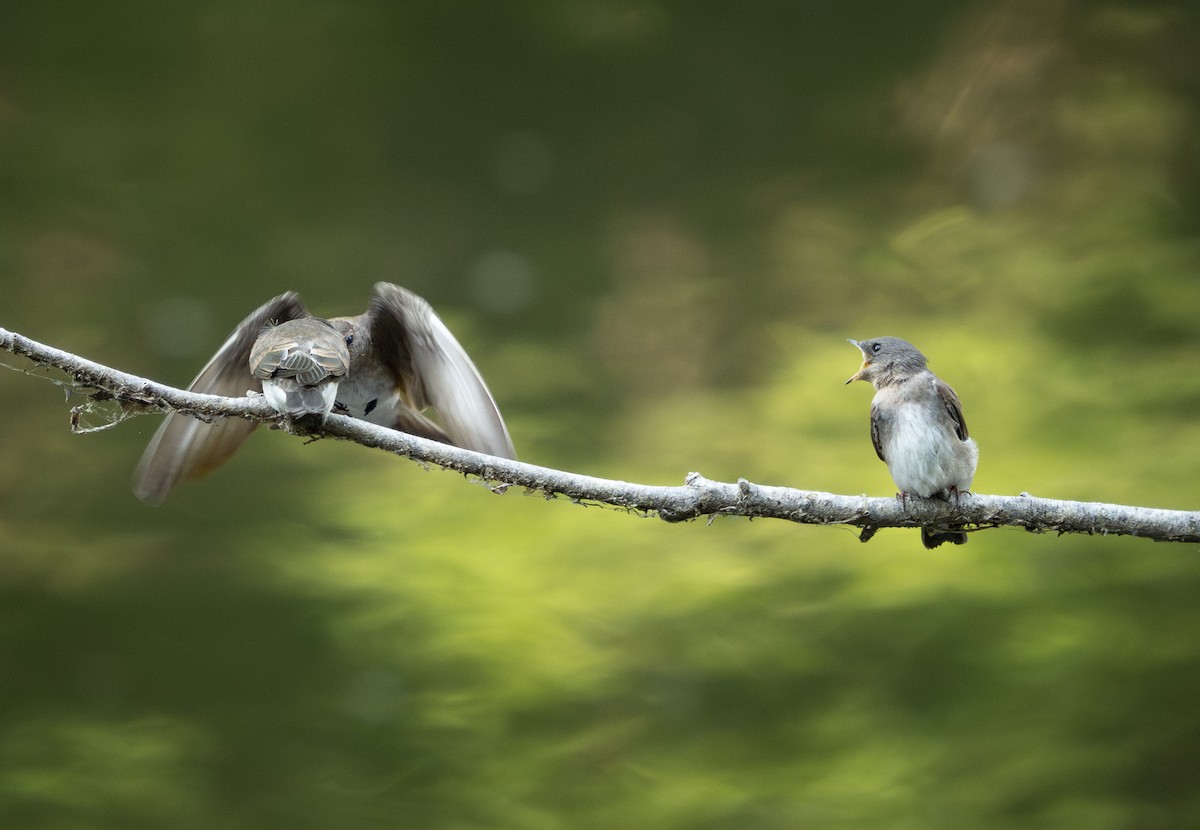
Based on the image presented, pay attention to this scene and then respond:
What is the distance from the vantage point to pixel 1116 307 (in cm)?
661

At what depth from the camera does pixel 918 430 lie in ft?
8.70

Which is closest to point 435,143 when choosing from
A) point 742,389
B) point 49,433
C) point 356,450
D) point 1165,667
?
point 356,450

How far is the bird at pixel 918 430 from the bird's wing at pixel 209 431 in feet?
4.90

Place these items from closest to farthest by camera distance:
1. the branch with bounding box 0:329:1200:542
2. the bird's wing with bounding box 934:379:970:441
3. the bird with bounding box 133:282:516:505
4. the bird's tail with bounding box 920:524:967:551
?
1. the branch with bounding box 0:329:1200:542
2. the bird's tail with bounding box 920:524:967:551
3. the bird's wing with bounding box 934:379:970:441
4. the bird with bounding box 133:282:516:505

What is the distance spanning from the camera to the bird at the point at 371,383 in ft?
9.37

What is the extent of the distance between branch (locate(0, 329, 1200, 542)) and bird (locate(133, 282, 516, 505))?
1.47 feet

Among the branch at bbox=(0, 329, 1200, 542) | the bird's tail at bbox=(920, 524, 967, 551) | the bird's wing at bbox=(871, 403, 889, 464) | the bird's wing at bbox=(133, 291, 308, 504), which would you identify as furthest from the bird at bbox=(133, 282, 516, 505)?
the bird's tail at bbox=(920, 524, 967, 551)

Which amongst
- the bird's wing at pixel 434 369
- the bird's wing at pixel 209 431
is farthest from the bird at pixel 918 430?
the bird's wing at pixel 209 431

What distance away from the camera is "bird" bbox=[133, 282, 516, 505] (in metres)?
2.86

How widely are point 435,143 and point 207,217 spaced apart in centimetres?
133

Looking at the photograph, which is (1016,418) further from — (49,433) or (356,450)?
(49,433)

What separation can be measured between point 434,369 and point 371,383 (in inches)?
6.8

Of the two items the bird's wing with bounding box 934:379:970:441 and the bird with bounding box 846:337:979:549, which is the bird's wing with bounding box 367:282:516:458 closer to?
the bird with bounding box 846:337:979:549

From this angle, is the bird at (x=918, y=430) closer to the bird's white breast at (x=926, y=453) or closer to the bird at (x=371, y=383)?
the bird's white breast at (x=926, y=453)
